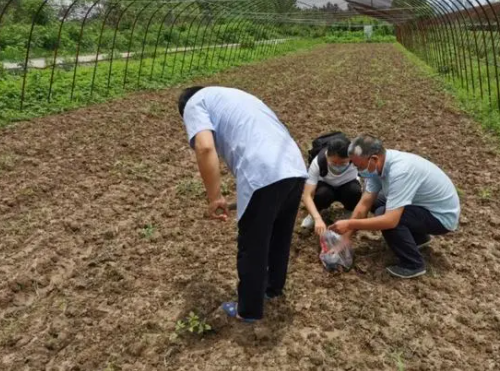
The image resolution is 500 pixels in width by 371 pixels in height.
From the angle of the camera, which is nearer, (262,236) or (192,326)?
(262,236)

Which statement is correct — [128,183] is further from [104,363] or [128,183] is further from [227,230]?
[104,363]

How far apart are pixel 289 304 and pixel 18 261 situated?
2.05 meters

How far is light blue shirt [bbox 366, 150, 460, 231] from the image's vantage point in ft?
10.3

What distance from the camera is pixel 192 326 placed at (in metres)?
2.77

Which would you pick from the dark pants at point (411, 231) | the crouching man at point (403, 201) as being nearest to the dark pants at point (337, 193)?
the crouching man at point (403, 201)

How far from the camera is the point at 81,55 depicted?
1788 cm

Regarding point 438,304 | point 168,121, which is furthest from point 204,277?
point 168,121

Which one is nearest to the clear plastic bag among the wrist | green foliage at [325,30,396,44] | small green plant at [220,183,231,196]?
the wrist

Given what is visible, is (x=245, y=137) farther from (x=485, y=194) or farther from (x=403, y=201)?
(x=485, y=194)

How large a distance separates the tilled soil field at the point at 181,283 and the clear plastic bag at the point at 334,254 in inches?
2.7

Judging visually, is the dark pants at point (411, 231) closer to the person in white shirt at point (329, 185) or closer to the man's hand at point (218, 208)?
the person in white shirt at point (329, 185)

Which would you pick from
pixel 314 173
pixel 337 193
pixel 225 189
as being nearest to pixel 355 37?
pixel 225 189

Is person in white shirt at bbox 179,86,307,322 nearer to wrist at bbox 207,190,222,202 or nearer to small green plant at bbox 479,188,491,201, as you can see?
wrist at bbox 207,190,222,202

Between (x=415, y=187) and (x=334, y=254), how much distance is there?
0.76 meters
